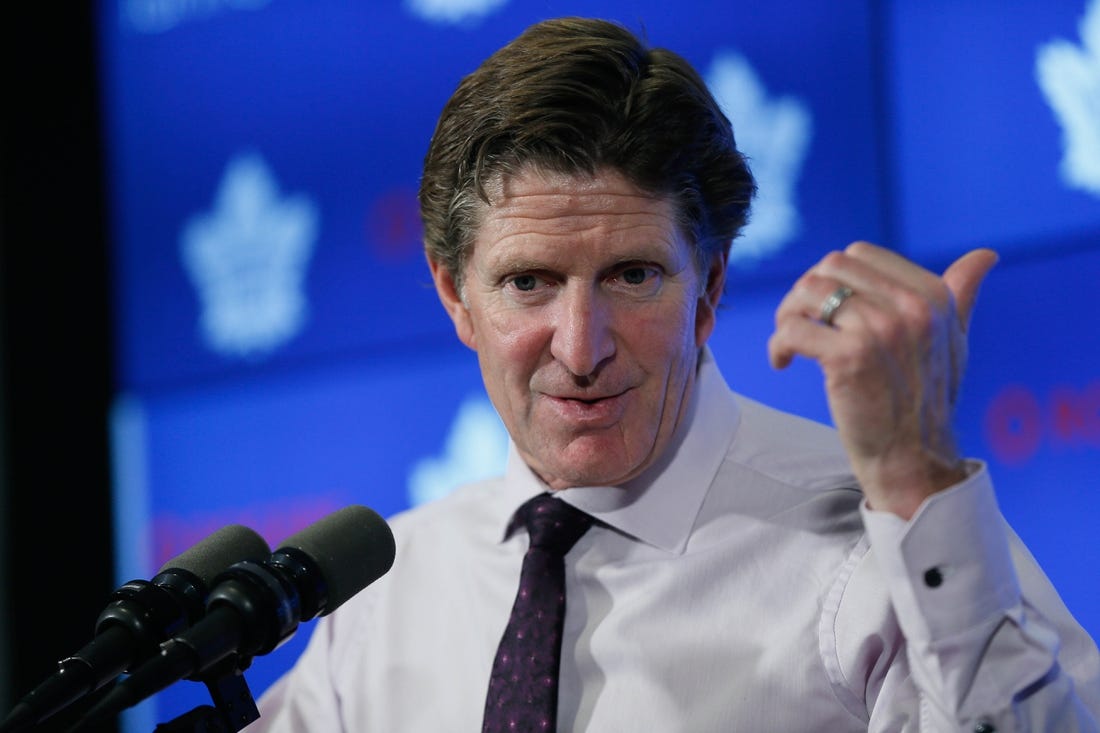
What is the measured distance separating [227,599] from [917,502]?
25.8 inches

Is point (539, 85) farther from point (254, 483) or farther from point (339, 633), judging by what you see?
point (254, 483)

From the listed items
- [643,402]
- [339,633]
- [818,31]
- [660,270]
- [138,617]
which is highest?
[818,31]

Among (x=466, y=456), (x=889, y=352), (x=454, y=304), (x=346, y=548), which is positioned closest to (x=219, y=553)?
(x=346, y=548)

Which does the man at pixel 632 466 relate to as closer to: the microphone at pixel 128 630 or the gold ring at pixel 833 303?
the gold ring at pixel 833 303

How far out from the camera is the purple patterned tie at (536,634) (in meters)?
1.55

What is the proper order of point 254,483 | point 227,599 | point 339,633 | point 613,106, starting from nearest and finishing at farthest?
point 227,599 < point 613,106 < point 339,633 < point 254,483

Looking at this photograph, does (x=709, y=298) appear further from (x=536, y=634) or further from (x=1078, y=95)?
(x=1078, y=95)

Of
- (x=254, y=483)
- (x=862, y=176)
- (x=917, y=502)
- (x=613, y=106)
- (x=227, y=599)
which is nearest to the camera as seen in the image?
(x=227, y=599)

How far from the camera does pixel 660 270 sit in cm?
161

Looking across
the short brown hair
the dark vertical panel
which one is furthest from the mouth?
the dark vertical panel

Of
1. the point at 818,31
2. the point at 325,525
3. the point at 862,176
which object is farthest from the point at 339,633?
the point at 818,31

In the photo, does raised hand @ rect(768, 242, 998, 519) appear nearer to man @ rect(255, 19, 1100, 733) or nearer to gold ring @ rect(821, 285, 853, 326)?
gold ring @ rect(821, 285, 853, 326)

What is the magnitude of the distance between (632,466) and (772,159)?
2.68 feet

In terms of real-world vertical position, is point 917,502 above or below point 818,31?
below
